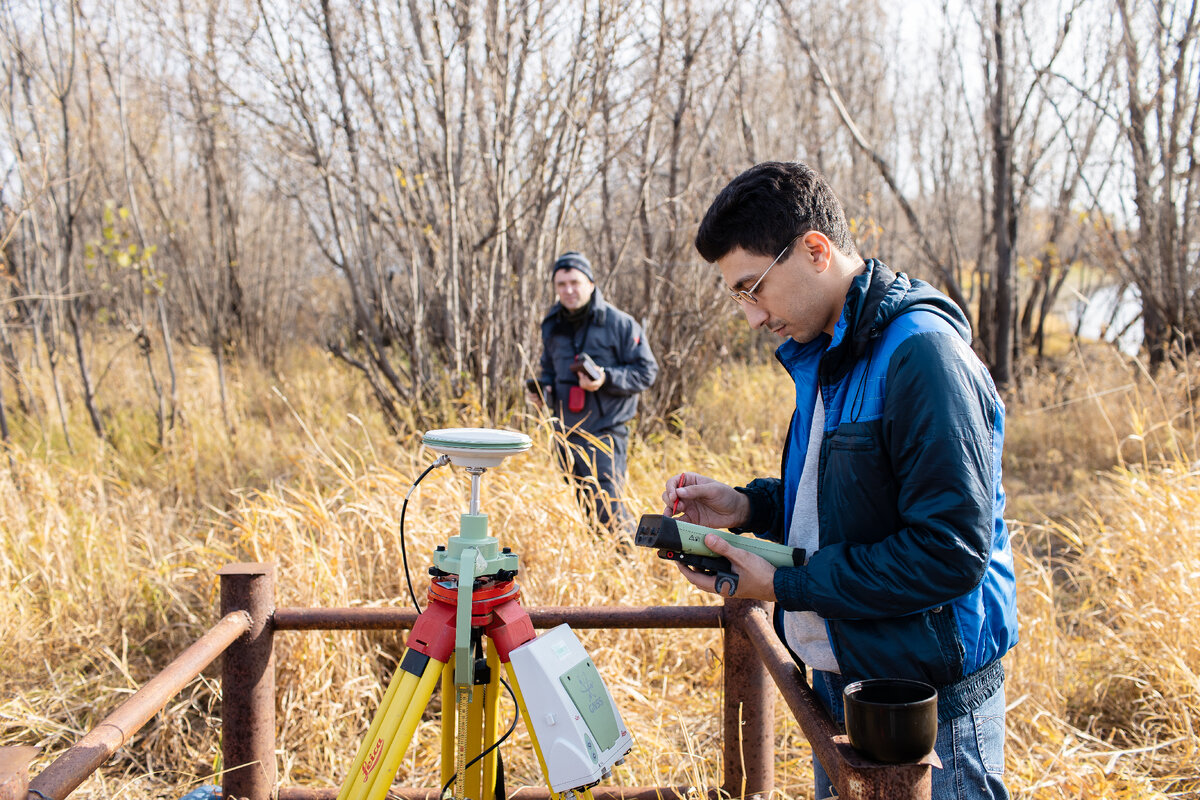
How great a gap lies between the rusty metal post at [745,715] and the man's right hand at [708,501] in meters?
0.35

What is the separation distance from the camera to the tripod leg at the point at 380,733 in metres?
1.54

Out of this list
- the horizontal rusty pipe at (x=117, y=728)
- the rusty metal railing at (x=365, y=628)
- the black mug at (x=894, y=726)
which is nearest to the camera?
the black mug at (x=894, y=726)

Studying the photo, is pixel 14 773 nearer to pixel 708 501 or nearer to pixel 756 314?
pixel 708 501

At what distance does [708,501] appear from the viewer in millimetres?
1733

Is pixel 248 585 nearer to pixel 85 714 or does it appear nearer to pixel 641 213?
pixel 85 714

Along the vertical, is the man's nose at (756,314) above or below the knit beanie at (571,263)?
below

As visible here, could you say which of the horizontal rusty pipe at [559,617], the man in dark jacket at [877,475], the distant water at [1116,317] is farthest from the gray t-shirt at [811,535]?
the distant water at [1116,317]

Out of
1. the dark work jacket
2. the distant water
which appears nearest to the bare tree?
the distant water

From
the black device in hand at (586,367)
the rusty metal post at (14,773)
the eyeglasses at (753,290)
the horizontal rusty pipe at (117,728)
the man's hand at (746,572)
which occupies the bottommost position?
the horizontal rusty pipe at (117,728)

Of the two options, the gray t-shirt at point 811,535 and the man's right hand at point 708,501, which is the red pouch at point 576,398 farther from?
the gray t-shirt at point 811,535

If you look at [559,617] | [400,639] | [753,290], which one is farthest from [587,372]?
[753,290]

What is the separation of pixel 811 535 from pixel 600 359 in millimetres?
3207

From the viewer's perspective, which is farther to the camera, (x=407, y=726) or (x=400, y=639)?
(x=400, y=639)

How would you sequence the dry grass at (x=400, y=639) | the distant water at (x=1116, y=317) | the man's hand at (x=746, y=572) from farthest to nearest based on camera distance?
the distant water at (x=1116, y=317)
the dry grass at (x=400, y=639)
the man's hand at (x=746, y=572)
